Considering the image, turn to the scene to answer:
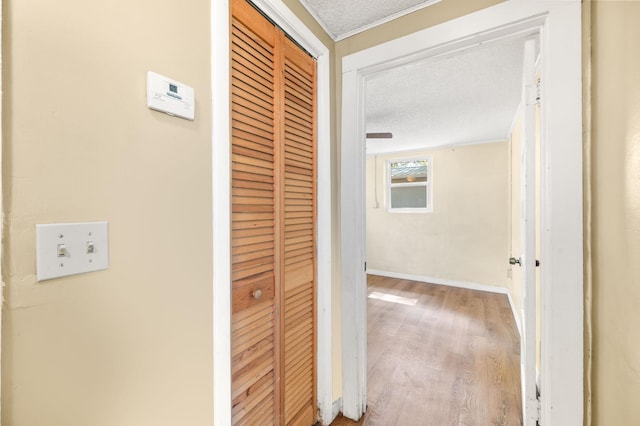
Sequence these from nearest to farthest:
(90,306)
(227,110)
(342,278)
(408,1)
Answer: (90,306)
(227,110)
(408,1)
(342,278)

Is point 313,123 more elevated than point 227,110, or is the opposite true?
point 313,123

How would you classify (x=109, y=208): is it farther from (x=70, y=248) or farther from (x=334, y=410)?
(x=334, y=410)

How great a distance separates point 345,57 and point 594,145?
4.13 feet

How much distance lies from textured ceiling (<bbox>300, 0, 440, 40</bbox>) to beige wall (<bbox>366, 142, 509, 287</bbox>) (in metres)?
3.32

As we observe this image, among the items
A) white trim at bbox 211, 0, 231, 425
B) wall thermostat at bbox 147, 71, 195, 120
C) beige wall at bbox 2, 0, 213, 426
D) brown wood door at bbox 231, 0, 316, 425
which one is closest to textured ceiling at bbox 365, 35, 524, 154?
brown wood door at bbox 231, 0, 316, 425

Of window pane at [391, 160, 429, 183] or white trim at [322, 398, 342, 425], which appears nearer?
white trim at [322, 398, 342, 425]

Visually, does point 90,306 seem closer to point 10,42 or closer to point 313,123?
point 10,42

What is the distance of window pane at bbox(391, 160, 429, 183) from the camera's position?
458 centimetres

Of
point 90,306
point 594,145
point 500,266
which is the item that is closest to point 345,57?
point 594,145

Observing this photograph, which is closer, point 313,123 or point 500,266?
point 313,123

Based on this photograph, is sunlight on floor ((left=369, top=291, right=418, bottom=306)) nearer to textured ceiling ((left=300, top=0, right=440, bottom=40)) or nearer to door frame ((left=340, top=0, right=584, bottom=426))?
door frame ((left=340, top=0, right=584, bottom=426))

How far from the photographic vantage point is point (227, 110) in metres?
0.93

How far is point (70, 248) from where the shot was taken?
0.59 metres

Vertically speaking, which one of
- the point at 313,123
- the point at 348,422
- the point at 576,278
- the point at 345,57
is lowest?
the point at 348,422
